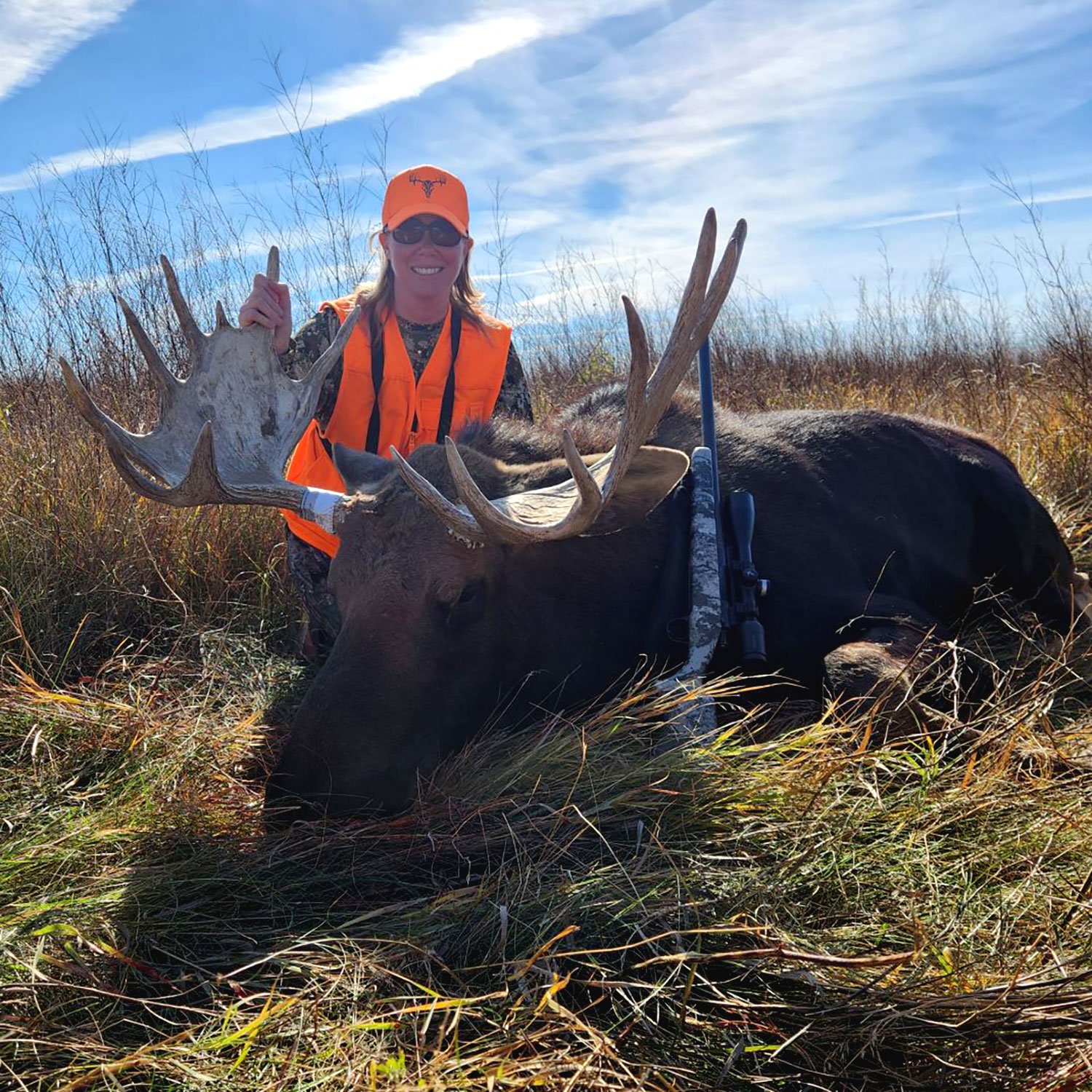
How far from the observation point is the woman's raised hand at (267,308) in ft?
13.6

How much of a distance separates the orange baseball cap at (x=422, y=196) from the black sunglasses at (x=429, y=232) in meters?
0.03

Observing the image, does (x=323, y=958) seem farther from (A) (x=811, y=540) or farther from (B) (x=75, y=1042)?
(A) (x=811, y=540)

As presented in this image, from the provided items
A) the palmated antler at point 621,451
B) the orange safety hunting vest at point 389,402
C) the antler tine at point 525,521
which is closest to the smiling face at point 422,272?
the orange safety hunting vest at point 389,402

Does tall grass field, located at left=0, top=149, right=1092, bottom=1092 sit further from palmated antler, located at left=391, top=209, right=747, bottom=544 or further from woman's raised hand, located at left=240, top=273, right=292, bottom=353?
woman's raised hand, located at left=240, top=273, right=292, bottom=353

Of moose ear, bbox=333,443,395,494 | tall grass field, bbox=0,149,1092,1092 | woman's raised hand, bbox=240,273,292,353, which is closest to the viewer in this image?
tall grass field, bbox=0,149,1092,1092

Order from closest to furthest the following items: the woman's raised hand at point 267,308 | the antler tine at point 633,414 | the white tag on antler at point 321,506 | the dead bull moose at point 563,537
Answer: the antler tine at point 633,414
the dead bull moose at point 563,537
the white tag on antler at point 321,506
the woman's raised hand at point 267,308

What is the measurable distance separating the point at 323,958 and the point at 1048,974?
4.53 ft

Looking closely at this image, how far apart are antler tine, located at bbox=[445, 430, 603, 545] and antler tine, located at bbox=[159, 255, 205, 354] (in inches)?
63.3

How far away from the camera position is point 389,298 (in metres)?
4.94

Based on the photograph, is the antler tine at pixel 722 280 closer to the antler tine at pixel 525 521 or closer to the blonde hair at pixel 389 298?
the antler tine at pixel 525 521

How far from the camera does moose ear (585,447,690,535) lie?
304 centimetres

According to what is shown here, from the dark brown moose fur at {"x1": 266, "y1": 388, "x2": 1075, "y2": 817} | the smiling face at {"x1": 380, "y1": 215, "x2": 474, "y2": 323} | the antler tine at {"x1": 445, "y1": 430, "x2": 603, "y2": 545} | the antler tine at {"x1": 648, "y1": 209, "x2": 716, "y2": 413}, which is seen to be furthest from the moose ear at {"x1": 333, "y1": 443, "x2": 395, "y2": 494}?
the smiling face at {"x1": 380, "y1": 215, "x2": 474, "y2": 323}

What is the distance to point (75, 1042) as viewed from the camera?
1774 millimetres

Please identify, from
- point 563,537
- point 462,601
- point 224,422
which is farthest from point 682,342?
point 224,422
